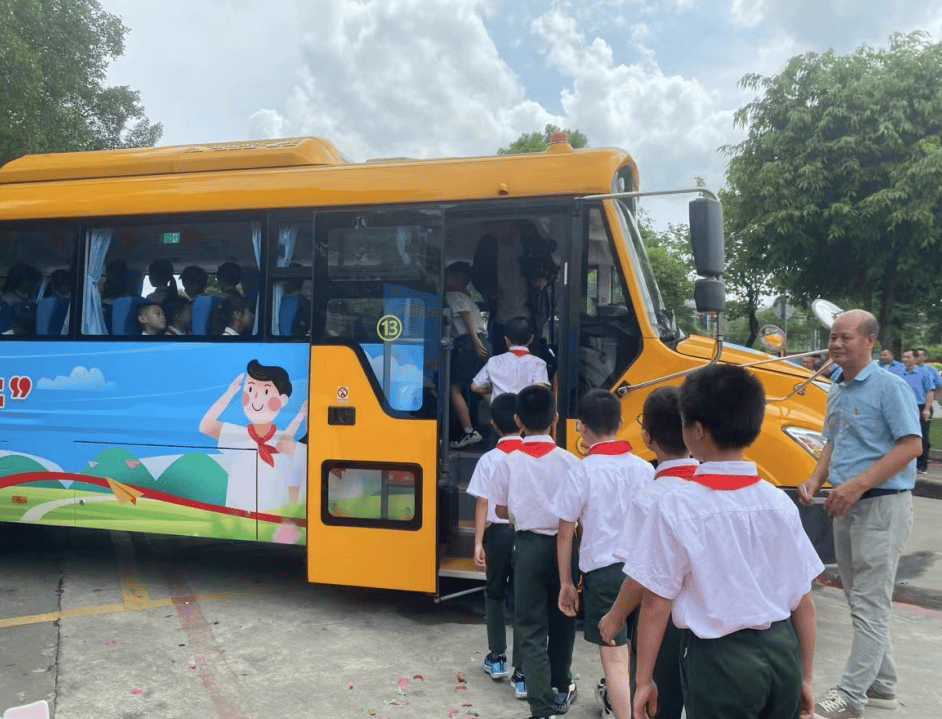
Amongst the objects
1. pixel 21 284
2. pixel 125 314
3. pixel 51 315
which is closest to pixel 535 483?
pixel 125 314

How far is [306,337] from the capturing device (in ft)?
19.4

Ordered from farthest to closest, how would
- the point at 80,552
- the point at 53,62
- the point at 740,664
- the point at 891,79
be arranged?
the point at 53,62 → the point at 891,79 → the point at 80,552 → the point at 740,664

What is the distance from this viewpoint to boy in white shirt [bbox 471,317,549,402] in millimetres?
5605

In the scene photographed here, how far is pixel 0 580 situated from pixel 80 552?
918 millimetres

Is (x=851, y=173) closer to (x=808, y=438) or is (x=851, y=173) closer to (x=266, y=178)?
(x=808, y=438)

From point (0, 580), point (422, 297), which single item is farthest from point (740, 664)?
point (0, 580)

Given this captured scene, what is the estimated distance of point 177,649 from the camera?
5.13 m

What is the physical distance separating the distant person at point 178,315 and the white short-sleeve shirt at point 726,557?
4.58 m

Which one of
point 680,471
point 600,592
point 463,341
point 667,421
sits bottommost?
point 600,592

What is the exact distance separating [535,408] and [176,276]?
3.36m

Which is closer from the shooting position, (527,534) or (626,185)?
(527,534)

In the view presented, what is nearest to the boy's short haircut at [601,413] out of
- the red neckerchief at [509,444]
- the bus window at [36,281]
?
the red neckerchief at [509,444]

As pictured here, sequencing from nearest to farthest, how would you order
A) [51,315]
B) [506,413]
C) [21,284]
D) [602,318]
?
[506,413]
[602,318]
[51,315]
[21,284]

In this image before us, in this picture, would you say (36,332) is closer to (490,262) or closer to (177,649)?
(177,649)
